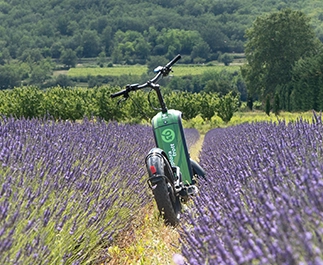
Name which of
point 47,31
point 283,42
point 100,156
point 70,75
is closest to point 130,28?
point 47,31

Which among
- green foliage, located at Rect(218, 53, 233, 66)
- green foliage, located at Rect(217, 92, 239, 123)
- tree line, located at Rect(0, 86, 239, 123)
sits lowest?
green foliage, located at Rect(218, 53, 233, 66)

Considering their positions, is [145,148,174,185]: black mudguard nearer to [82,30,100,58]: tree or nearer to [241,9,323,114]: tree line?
[241,9,323,114]: tree line

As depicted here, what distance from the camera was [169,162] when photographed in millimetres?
5160

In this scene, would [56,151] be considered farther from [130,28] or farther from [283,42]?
[130,28]

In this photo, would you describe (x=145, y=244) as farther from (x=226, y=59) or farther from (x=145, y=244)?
(x=226, y=59)

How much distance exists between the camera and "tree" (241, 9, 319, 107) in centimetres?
5617

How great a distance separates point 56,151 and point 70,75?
96.4 metres

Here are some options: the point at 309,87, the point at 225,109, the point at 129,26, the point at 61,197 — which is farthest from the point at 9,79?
the point at 61,197

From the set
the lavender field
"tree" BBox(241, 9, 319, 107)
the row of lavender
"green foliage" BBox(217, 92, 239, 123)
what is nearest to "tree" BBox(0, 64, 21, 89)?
"tree" BBox(241, 9, 319, 107)

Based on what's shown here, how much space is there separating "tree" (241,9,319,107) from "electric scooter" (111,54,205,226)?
169ft

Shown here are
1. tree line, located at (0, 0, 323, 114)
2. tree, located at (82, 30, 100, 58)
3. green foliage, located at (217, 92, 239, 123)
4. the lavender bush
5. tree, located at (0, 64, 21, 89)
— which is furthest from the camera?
tree, located at (82, 30, 100, 58)

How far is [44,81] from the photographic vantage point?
320ft

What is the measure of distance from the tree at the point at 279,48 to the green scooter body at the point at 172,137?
51.5m

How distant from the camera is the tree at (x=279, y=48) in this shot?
56169mm
